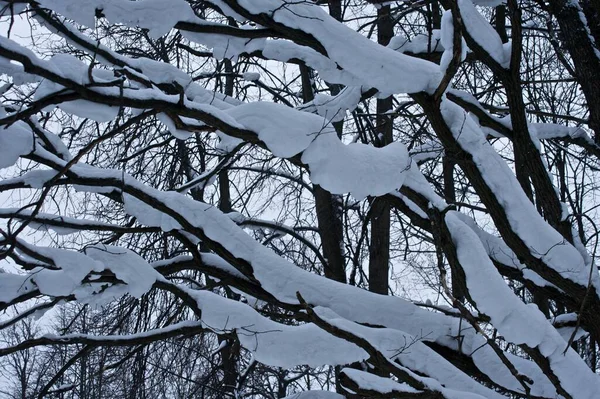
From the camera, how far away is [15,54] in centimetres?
253

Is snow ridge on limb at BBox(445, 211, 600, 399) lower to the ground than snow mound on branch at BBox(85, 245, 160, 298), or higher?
lower

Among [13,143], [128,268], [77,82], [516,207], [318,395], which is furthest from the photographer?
[318,395]

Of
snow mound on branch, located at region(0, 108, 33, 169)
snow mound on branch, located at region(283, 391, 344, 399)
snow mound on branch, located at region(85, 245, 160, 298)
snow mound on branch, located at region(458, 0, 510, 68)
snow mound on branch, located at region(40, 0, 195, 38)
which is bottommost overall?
snow mound on branch, located at region(283, 391, 344, 399)

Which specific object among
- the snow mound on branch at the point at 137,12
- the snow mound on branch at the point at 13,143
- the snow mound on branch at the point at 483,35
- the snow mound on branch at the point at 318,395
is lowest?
the snow mound on branch at the point at 318,395

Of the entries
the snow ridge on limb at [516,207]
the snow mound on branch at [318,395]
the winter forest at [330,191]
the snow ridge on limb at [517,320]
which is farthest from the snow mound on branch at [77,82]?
the snow mound on branch at [318,395]

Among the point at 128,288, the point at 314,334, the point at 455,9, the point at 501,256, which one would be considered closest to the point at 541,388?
the point at 501,256

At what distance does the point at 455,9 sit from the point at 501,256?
78.9 inches

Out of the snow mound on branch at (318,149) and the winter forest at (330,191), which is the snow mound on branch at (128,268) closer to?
the winter forest at (330,191)

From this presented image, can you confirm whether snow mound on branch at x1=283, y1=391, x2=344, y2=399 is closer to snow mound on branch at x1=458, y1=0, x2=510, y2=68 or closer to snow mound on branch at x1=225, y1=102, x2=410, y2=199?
snow mound on branch at x1=225, y1=102, x2=410, y2=199

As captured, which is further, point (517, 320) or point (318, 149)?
point (517, 320)

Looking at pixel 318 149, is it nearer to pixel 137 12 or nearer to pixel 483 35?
pixel 137 12

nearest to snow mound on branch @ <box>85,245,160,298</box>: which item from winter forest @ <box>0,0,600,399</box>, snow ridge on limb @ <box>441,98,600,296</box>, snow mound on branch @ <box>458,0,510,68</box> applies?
winter forest @ <box>0,0,600,399</box>

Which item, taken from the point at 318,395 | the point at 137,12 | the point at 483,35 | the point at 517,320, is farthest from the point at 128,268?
the point at 483,35

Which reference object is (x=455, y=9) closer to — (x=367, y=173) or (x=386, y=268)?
(x=367, y=173)
